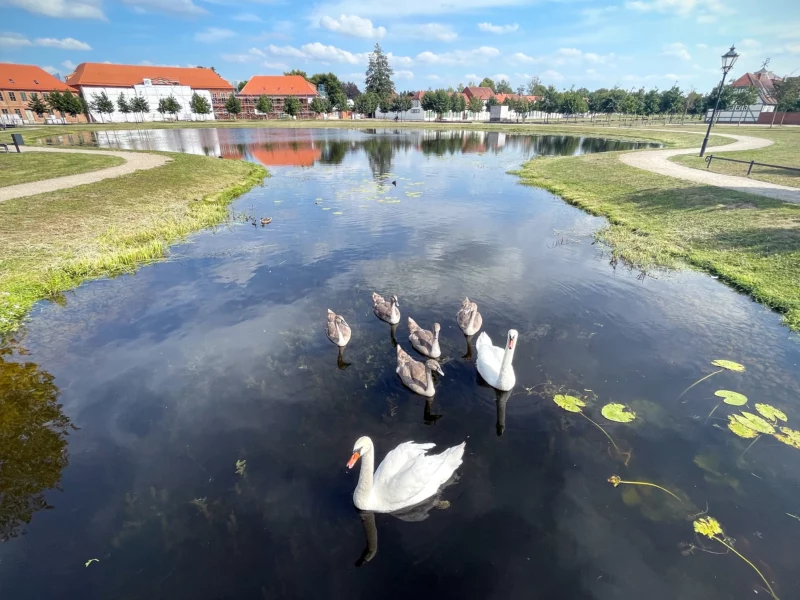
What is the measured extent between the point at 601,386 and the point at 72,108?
11229cm

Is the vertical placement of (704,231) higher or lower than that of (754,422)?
higher

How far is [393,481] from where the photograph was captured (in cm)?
587

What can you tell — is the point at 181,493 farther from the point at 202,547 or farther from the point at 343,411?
the point at 343,411

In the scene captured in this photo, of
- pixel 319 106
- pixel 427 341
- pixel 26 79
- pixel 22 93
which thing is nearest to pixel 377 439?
pixel 427 341

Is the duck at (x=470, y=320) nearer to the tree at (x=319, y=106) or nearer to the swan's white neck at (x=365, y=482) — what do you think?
the swan's white neck at (x=365, y=482)

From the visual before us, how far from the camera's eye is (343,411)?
7.68 metres

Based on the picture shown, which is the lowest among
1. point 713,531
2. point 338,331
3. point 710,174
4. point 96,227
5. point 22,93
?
point 713,531

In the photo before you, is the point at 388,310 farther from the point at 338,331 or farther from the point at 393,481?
the point at 393,481

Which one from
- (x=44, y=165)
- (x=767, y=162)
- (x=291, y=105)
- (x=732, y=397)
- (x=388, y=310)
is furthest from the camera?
(x=291, y=105)

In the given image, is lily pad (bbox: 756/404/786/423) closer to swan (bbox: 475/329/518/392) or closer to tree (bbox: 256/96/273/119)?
swan (bbox: 475/329/518/392)

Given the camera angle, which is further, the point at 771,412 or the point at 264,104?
the point at 264,104

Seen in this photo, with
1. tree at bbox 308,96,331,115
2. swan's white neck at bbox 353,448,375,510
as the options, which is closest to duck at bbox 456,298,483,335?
swan's white neck at bbox 353,448,375,510

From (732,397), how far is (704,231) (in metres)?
12.1

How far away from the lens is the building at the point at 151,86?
109m
